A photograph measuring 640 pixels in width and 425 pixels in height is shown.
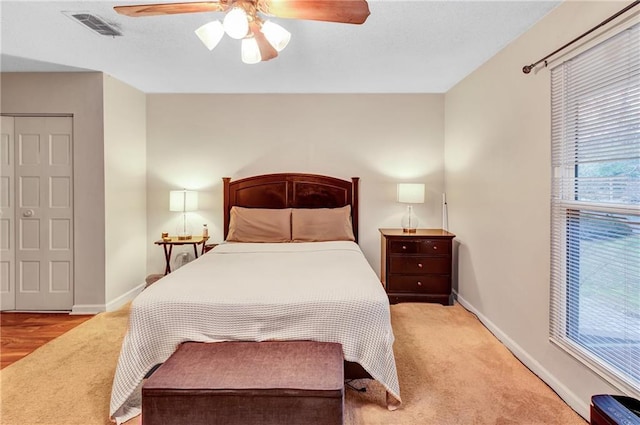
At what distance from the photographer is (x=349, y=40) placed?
2717 millimetres

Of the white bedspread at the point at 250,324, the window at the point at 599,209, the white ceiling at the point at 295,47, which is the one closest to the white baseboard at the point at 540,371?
the window at the point at 599,209

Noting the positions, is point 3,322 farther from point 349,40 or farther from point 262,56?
point 349,40

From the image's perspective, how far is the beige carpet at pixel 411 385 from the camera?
193 centimetres

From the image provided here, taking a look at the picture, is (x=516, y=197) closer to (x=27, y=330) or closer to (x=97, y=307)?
(x=97, y=307)

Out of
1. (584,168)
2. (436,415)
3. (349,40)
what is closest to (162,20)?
(349,40)

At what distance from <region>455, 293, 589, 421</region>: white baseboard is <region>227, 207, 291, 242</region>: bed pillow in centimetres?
214

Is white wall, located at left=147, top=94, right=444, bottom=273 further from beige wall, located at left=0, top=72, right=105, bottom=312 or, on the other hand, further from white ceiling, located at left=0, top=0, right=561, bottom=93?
beige wall, located at left=0, top=72, right=105, bottom=312

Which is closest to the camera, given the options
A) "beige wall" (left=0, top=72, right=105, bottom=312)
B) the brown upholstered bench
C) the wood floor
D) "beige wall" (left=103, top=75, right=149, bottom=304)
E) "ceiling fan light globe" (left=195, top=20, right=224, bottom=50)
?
the brown upholstered bench

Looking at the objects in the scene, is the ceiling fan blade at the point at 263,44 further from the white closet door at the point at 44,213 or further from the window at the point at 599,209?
the white closet door at the point at 44,213

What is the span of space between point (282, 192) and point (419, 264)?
5.84 feet

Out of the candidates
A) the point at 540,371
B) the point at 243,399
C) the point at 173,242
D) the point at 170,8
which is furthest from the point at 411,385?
the point at 173,242

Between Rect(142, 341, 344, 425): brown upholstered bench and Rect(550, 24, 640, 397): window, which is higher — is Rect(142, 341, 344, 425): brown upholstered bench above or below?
below

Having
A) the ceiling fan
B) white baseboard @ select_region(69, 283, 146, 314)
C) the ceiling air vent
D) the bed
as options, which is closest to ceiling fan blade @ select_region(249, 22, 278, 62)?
the ceiling fan

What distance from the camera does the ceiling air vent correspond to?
2.36m
